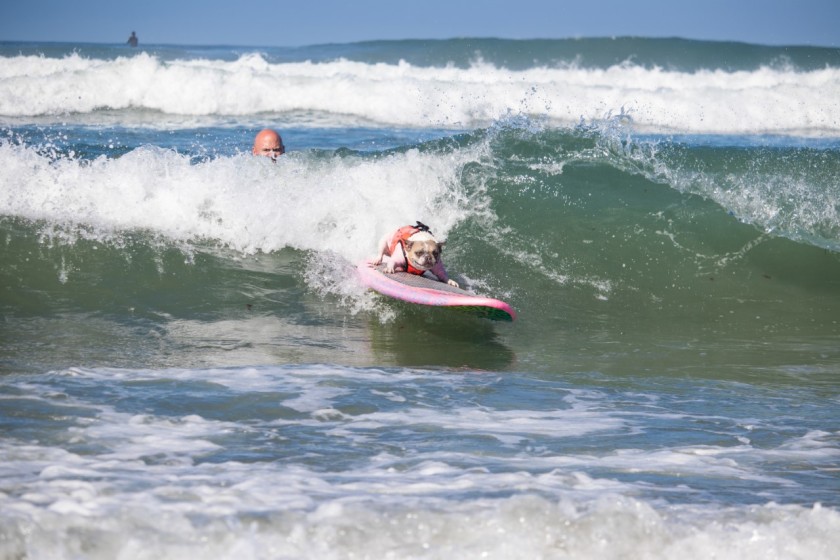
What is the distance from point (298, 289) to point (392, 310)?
1179 mm

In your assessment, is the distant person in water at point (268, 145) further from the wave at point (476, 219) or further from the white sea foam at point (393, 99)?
the white sea foam at point (393, 99)

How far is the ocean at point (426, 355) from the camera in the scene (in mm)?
3730

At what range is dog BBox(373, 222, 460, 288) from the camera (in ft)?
25.5

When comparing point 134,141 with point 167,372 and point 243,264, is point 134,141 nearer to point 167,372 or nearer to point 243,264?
point 243,264

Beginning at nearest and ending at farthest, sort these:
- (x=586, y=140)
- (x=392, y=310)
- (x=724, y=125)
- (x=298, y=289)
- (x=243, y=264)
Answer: (x=392, y=310), (x=298, y=289), (x=243, y=264), (x=586, y=140), (x=724, y=125)

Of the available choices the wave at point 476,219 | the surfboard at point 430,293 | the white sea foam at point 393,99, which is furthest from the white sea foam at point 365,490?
the white sea foam at point 393,99

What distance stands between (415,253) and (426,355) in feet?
3.93

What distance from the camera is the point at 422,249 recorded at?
7766 millimetres

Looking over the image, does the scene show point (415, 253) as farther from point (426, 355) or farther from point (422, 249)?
point (426, 355)

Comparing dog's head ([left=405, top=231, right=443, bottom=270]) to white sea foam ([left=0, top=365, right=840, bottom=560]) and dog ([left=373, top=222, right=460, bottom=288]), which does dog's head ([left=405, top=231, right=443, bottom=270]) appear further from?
white sea foam ([left=0, top=365, right=840, bottom=560])

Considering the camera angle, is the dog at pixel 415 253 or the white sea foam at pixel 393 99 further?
the white sea foam at pixel 393 99

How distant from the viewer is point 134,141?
16500 millimetres

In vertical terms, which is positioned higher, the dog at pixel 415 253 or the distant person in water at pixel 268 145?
the distant person in water at pixel 268 145

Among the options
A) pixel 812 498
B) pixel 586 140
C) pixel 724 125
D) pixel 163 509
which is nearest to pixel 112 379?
pixel 163 509
